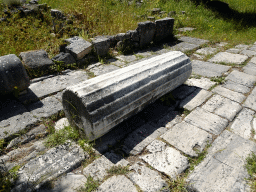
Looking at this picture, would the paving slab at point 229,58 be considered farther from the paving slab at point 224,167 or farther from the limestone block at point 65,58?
the limestone block at point 65,58

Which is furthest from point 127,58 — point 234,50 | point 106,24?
point 234,50

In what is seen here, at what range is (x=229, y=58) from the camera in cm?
522

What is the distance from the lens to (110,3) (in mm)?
8773

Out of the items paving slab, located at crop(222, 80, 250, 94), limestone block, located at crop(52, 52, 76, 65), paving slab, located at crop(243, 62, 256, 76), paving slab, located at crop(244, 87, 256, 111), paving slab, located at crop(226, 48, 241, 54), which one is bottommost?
paving slab, located at crop(244, 87, 256, 111)

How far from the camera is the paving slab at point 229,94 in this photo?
141 inches

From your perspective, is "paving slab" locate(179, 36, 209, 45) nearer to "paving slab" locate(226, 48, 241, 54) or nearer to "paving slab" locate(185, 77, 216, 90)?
"paving slab" locate(226, 48, 241, 54)

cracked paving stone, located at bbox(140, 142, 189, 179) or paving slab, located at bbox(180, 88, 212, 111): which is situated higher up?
paving slab, located at bbox(180, 88, 212, 111)

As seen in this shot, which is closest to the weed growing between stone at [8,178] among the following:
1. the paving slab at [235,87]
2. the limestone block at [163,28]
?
the paving slab at [235,87]

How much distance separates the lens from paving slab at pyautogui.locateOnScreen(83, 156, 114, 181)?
2.20 metres

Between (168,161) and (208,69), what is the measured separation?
3.17 meters

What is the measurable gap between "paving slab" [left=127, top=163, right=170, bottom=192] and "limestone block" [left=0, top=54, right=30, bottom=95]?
8.31ft

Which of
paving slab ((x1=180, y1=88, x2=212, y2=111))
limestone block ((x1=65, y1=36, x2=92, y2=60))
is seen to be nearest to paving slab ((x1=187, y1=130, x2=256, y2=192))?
paving slab ((x1=180, y1=88, x2=212, y2=111))

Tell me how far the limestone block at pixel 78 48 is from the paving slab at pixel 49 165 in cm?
273

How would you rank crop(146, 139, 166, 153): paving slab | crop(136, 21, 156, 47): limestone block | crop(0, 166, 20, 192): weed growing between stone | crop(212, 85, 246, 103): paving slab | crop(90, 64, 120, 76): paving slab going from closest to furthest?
crop(0, 166, 20, 192): weed growing between stone
crop(146, 139, 166, 153): paving slab
crop(212, 85, 246, 103): paving slab
crop(90, 64, 120, 76): paving slab
crop(136, 21, 156, 47): limestone block
